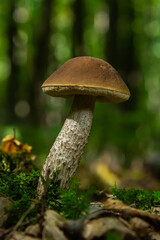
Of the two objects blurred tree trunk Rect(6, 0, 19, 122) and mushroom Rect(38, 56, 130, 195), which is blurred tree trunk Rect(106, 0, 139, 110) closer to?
mushroom Rect(38, 56, 130, 195)

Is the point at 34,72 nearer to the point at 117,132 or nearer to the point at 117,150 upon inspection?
the point at 117,132

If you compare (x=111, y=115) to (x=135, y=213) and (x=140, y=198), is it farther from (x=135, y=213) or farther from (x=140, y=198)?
(x=135, y=213)

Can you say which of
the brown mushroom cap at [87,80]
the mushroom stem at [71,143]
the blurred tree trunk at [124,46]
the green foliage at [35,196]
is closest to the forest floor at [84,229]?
the green foliage at [35,196]

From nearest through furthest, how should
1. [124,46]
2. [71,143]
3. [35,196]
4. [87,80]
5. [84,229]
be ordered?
[84,229] → [87,80] → [35,196] → [71,143] → [124,46]

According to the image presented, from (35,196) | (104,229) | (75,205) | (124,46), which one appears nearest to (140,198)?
(75,205)

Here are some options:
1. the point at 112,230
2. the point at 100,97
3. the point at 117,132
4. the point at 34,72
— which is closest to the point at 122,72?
the point at 117,132

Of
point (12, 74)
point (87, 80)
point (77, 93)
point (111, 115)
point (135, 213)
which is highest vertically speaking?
point (12, 74)
